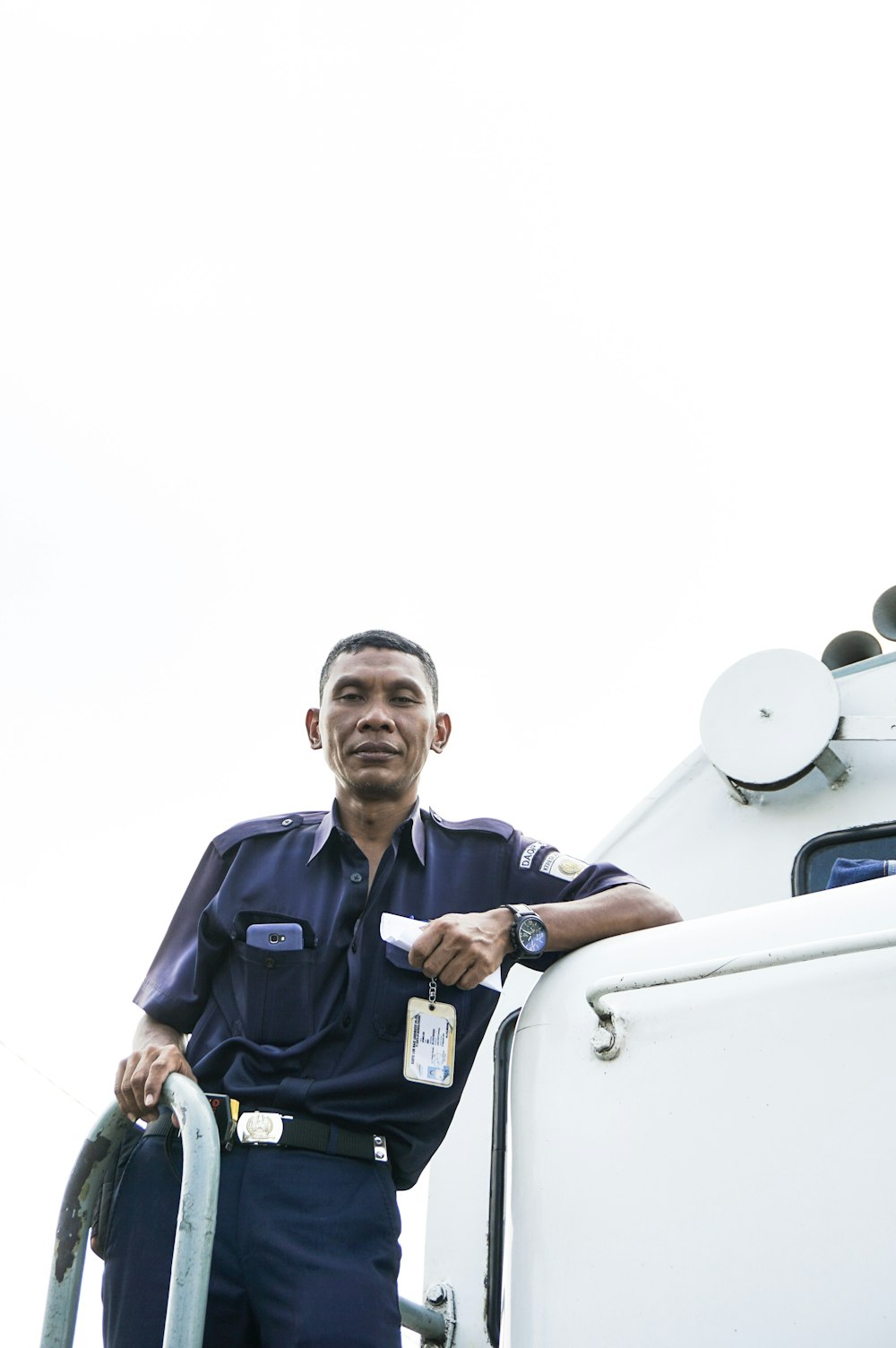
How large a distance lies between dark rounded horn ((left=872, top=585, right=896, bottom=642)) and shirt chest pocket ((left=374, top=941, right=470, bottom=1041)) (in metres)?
2.09

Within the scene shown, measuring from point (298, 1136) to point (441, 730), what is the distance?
100cm

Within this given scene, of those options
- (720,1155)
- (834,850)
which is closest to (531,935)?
(720,1155)

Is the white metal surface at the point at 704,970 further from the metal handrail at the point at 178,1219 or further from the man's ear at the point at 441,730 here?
the man's ear at the point at 441,730

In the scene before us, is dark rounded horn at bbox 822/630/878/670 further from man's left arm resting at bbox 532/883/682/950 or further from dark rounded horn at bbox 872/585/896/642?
man's left arm resting at bbox 532/883/682/950

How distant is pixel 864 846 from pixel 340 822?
1468 mm

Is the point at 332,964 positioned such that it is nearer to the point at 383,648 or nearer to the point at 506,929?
the point at 506,929

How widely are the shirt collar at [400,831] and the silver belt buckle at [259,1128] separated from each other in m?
0.53

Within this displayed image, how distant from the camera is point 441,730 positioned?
2.75m

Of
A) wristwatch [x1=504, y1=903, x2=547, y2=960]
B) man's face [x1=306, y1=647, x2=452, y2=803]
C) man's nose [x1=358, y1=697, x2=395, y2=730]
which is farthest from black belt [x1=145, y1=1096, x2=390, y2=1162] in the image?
man's nose [x1=358, y1=697, x2=395, y2=730]

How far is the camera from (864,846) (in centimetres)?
323

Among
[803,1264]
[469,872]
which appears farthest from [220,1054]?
[803,1264]

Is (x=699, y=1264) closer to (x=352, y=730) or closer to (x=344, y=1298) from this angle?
(x=344, y=1298)

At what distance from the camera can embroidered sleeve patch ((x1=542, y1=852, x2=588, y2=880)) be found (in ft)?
7.53

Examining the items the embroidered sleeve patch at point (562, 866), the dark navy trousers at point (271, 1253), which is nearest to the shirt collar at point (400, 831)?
the embroidered sleeve patch at point (562, 866)
